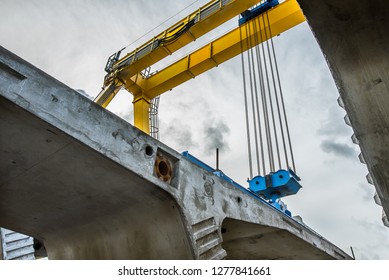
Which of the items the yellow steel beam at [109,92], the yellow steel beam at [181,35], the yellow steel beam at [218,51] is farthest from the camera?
the yellow steel beam at [109,92]

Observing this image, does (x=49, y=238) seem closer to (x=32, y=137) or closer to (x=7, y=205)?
(x=7, y=205)

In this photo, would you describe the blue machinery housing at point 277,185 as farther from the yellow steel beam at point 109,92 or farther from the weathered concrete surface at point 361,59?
the yellow steel beam at point 109,92

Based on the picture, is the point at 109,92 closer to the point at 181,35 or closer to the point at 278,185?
the point at 181,35

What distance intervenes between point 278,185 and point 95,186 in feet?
10.4

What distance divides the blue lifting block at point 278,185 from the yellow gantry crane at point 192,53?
393cm

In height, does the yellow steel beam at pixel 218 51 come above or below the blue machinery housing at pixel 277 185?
above

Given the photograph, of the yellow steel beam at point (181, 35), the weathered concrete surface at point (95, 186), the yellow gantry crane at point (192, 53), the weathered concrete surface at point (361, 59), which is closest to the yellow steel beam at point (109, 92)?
the yellow gantry crane at point (192, 53)

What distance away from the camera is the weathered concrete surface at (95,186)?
87.4 inches

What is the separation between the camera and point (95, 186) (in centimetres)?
272

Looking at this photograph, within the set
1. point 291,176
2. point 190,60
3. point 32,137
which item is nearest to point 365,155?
point 291,176

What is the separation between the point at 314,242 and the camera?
4.93 meters

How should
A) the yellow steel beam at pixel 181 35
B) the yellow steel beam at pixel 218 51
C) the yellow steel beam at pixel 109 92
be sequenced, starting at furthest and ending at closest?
the yellow steel beam at pixel 109 92 < the yellow steel beam at pixel 181 35 < the yellow steel beam at pixel 218 51

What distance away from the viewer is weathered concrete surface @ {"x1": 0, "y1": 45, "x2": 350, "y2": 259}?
7.28 ft

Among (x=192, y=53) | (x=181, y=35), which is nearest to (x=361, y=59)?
(x=181, y=35)
